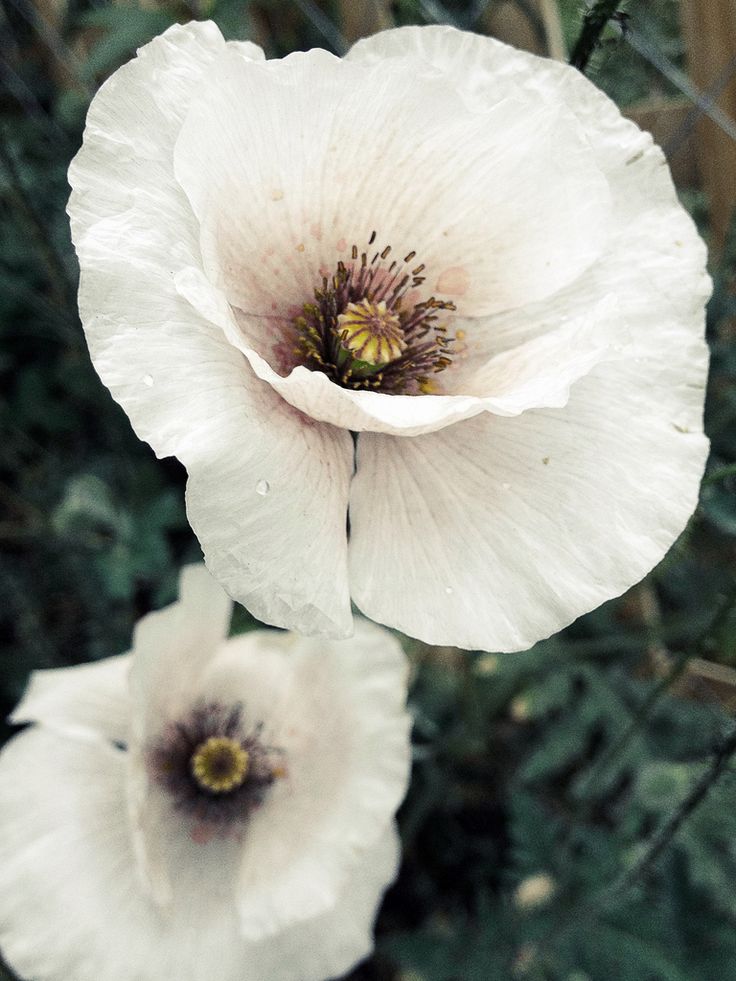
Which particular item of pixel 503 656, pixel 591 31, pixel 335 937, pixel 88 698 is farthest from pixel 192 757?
pixel 591 31

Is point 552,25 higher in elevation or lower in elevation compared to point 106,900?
higher

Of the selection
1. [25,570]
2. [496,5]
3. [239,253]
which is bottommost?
[25,570]

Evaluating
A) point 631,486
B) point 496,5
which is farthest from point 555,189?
point 496,5

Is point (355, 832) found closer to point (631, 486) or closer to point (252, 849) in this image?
point (252, 849)

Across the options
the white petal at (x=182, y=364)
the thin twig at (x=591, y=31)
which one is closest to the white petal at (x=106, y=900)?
the white petal at (x=182, y=364)

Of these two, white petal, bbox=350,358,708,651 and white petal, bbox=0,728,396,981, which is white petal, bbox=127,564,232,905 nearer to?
white petal, bbox=0,728,396,981

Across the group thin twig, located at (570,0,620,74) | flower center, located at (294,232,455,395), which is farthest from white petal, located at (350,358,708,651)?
thin twig, located at (570,0,620,74)

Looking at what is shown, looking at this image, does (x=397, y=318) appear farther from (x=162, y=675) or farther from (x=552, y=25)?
(x=552, y=25)
